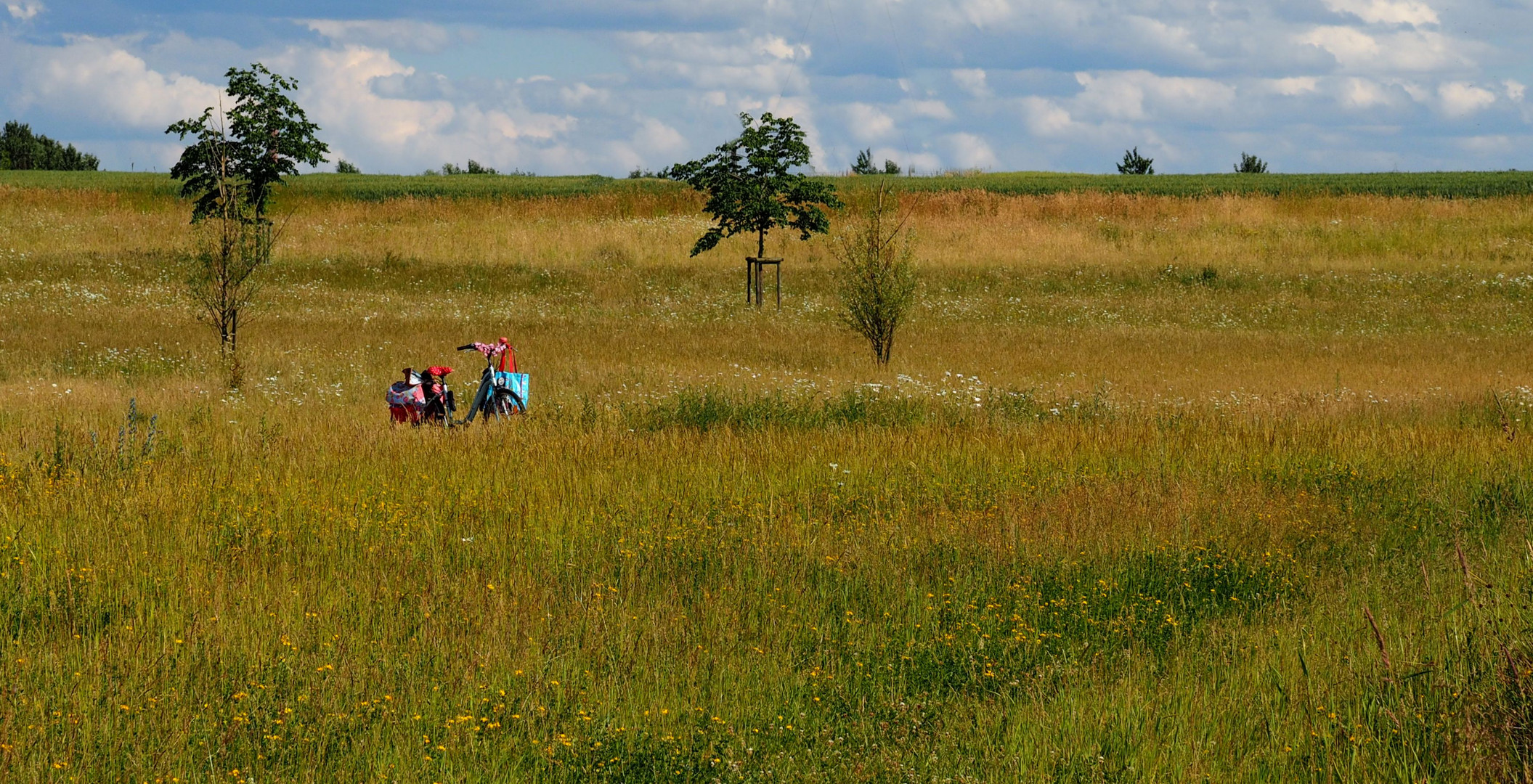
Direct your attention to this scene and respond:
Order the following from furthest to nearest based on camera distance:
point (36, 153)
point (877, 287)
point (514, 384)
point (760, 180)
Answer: point (36, 153) → point (760, 180) → point (877, 287) → point (514, 384)

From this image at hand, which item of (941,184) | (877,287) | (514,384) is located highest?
(941,184)

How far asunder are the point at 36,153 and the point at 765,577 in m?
108

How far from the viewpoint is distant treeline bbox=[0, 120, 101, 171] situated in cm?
9238

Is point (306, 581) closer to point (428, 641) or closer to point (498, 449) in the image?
point (428, 641)

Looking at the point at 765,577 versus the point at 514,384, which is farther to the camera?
the point at 514,384

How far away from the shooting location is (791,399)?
14.1 meters

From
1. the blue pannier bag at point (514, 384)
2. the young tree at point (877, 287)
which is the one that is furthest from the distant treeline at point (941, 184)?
the blue pannier bag at point (514, 384)

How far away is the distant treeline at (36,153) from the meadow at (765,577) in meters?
90.2

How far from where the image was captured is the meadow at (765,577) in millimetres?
4402

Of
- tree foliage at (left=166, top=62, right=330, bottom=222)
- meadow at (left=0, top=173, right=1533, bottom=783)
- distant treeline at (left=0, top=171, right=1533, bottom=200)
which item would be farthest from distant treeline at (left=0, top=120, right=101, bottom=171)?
meadow at (left=0, top=173, right=1533, bottom=783)

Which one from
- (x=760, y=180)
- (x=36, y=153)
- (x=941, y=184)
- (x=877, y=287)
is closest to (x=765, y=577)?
(x=877, y=287)

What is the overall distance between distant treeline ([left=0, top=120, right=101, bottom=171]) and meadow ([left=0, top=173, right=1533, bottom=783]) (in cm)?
9020

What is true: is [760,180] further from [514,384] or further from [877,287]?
[514,384]

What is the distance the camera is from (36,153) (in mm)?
93125
